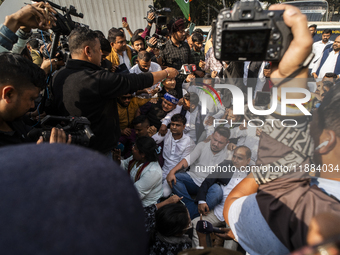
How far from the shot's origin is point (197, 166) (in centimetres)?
327

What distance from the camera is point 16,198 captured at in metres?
0.34

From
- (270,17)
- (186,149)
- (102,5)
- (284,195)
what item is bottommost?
(186,149)

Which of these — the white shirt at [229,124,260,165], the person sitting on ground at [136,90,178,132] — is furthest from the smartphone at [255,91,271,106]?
the person sitting on ground at [136,90,178,132]

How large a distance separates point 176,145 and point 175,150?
81 mm

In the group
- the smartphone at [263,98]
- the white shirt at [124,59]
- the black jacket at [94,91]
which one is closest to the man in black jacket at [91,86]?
the black jacket at [94,91]

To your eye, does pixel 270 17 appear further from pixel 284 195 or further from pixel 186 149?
pixel 186 149

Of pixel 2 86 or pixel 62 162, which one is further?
pixel 2 86

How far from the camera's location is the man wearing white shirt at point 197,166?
9.85 feet

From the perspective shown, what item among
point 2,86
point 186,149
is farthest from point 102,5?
point 2,86

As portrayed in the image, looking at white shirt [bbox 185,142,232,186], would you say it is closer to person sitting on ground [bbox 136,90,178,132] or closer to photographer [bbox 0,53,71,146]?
person sitting on ground [bbox 136,90,178,132]

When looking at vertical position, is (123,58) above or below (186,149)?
above

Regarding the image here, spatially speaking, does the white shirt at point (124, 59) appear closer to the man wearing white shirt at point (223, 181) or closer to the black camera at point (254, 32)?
the man wearing white shirt at point (223, 181)

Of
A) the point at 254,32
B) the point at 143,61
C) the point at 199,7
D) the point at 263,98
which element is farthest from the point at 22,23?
the point at 199,7

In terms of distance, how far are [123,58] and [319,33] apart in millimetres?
7462
